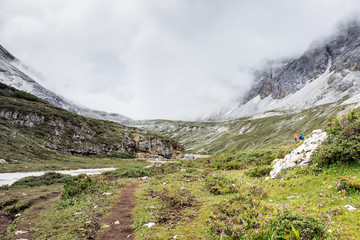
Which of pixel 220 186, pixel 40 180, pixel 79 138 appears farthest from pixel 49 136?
pixel 220 186

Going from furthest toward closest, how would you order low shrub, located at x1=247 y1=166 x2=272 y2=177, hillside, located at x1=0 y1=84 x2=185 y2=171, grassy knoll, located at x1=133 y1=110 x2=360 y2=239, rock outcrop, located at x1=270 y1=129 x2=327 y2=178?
hillside, located at x1=0 y1=84 x2=185 y2=171 < low shrub, located at x1=247 y1=166 x2=272 y2=177 < rock outcrop, located at x1=270 y1=129 x2=327 y2=178 < grassy knoll, located at x1=133 y1=110 x2=360 y2=239

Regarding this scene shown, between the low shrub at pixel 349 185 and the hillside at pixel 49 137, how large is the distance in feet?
184

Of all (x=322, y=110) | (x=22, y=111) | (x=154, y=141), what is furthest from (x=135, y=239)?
(x=322, y=110)

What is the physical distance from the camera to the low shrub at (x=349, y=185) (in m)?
7.54

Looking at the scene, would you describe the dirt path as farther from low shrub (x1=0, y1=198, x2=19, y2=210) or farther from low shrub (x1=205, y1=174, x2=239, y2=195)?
low shrub (x1=0, y1=198, x2=19, y2=210)

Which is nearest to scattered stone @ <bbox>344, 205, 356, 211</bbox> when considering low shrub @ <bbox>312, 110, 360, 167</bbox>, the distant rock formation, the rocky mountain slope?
low shrub @ <bbox>312, 110, 360, 167</bbox>

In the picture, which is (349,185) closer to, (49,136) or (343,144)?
(343,144)

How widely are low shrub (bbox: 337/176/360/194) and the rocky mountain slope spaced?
5616 centimetres

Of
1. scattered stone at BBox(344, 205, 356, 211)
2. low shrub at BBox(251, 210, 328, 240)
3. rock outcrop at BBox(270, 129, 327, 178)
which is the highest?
rock outcrop at BBox(270, 129, 327, 178)

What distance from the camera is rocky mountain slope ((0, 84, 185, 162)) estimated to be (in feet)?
174

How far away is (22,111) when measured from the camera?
238ft

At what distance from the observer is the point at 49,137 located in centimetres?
7056

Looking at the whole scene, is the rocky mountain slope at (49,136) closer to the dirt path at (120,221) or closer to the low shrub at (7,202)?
the low shrub at (7,202)

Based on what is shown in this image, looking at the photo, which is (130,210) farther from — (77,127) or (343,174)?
(77,127)
